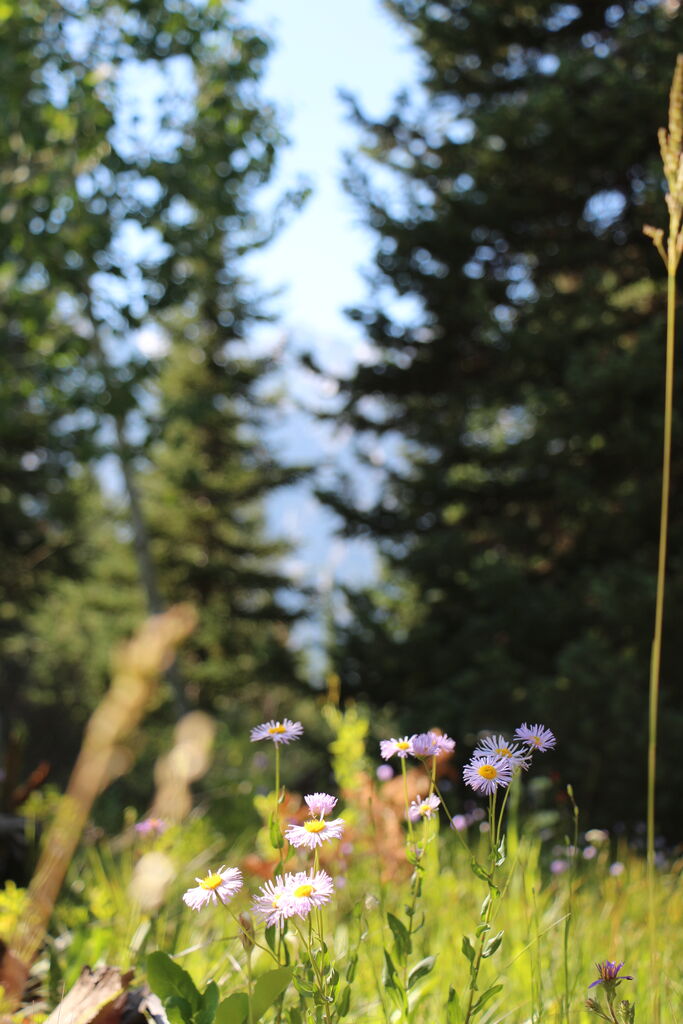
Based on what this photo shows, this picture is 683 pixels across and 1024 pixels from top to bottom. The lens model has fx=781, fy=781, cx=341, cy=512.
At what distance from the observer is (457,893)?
2.56 meters

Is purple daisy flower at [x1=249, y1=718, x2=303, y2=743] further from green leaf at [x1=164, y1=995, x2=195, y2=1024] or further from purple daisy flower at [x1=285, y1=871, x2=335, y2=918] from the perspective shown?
green leaf at [x1=164, y1=995, x2=195, y2=1024]

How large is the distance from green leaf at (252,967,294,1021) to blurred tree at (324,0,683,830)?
151 inches

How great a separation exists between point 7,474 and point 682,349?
811 centimetres

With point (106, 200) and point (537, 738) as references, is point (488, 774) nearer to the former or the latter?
point (537, 738)

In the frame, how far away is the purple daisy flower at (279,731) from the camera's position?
4.29ft

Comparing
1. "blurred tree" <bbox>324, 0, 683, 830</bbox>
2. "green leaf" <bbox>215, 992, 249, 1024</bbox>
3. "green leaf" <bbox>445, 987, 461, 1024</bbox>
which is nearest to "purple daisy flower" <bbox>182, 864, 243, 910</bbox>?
"green leaf" <bbox>215, 992, 249, 1024</bbox>

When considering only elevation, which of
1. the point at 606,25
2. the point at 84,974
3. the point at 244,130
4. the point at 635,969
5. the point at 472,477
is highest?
the point at 606,25

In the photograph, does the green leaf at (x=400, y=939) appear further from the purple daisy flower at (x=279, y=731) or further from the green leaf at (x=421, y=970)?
the purple daisy flower at (x=279, y=731)

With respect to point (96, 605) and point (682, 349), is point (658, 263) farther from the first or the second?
point (96, 605)

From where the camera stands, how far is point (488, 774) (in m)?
1.15

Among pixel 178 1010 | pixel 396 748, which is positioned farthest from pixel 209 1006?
pixel 396 748

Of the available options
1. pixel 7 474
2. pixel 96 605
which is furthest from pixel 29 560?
pixel 96 605

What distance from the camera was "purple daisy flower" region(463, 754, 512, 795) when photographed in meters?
1.13

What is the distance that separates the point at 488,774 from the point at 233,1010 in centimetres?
57
